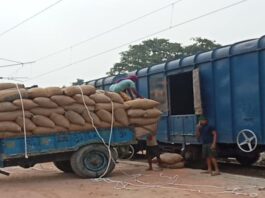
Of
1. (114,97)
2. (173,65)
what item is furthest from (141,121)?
(173,65)

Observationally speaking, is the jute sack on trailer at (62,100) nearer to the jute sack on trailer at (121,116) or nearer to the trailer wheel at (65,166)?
the jute sack on trailer at (121,116)

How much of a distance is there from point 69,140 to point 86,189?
6.27 feet

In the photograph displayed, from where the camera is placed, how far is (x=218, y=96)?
530 inches

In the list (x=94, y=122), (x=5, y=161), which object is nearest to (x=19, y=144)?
(x=5, y=161)

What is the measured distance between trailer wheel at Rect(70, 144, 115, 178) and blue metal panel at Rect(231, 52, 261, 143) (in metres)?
3.08

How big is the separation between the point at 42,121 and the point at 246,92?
4578mm

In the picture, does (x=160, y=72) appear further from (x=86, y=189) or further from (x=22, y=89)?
(x=86, y=189)

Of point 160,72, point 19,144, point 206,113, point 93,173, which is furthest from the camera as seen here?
point 160,72

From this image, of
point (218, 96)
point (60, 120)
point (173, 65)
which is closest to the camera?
point (60, 120)

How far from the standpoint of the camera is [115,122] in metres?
12.6

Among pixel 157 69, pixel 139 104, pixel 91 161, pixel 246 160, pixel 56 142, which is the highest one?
pixel 157 69

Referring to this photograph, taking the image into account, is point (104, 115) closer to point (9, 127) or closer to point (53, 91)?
point (53, 91)

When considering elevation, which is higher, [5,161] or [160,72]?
[160,72]

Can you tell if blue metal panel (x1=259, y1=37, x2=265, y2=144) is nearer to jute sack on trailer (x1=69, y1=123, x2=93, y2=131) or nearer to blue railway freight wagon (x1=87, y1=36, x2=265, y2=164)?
blue railway freight wagon (x1=87, y1=36, x2=265, y2=164)
